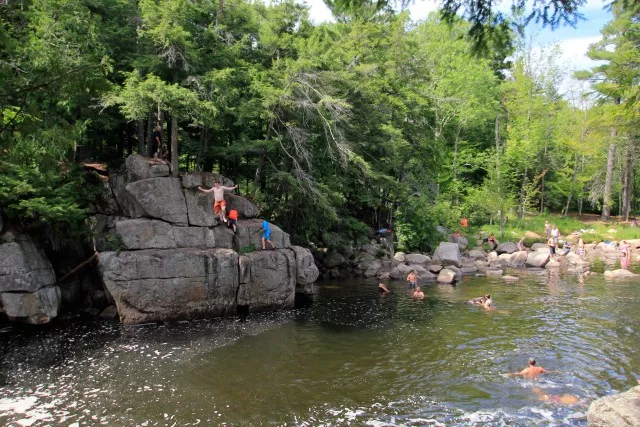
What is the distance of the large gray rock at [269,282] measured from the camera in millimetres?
16922

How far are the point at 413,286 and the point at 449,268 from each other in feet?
11.8

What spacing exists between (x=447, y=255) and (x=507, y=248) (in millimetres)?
7905

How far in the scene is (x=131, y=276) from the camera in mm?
15195

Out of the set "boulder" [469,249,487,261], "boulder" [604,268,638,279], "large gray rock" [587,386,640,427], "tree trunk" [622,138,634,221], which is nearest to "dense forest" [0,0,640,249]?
"boulder" [469,249,487,261]

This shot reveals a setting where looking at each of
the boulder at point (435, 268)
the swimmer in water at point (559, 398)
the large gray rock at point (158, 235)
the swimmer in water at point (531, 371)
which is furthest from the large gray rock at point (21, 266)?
the boulder at point (435, 268)

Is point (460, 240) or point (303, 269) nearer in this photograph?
point (303, 269)

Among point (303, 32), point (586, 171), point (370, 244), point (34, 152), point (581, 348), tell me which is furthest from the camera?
point (586, 171)

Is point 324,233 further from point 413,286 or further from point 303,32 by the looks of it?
point 303,32

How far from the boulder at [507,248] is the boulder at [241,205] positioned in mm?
20208

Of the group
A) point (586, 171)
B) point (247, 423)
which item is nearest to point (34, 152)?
point (247, 423)

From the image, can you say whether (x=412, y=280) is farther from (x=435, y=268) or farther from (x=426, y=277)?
(x=435, y=268)

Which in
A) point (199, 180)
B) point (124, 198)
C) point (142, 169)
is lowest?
point (124, 198)

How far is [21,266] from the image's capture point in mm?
14273

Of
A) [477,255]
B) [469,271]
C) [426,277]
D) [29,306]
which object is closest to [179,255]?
[29,306]
